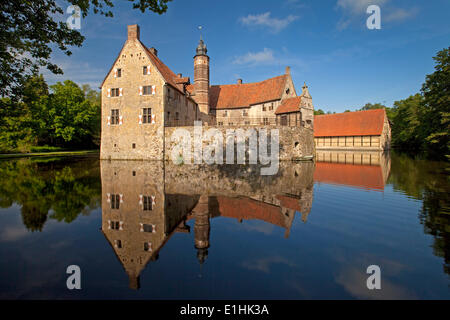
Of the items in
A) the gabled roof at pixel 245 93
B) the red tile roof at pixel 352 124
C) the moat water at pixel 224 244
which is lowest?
the moat water at pixel 224 244

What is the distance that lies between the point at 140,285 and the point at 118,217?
376 centimetres

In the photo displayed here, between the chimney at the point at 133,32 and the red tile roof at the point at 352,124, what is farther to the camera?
the red tile roof at the point at 352,124

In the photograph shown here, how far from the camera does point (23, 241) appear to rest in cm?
539

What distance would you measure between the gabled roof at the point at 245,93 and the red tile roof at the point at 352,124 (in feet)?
59.7

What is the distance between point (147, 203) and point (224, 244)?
415cm

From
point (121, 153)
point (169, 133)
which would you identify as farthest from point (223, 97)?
point (121, 153)

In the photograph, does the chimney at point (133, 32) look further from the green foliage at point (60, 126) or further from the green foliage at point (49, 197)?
the green foliage at point (49, 197)

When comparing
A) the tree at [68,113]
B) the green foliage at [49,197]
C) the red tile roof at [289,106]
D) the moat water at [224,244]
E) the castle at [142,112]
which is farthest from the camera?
the tree at [68,113]

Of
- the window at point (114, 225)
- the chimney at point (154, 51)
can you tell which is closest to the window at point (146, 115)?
the chimney at point (154, 51)

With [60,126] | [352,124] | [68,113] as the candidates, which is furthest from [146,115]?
[352,124]

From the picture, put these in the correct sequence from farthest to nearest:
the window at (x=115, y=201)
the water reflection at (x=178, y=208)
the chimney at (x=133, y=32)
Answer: the chimney at (x=133, y=32) → the window at (x=115, y=201) → the water reflection at (x=178, y=208)

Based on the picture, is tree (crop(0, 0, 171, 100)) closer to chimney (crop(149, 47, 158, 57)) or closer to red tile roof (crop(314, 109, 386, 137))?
chimney (crop(149, 47, 158, 57))

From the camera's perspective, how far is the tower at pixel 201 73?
97.9 feet
